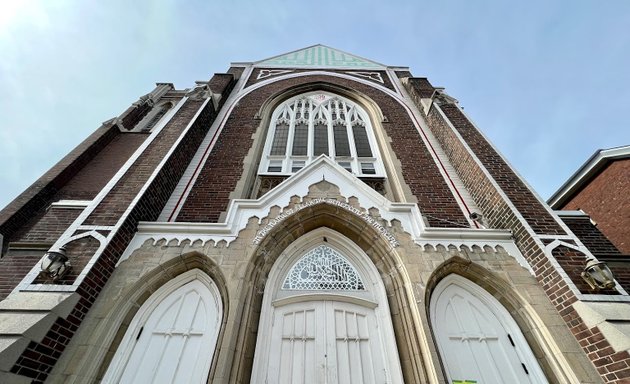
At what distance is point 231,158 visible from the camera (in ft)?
23.6

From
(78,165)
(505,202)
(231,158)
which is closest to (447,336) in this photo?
(505,202)


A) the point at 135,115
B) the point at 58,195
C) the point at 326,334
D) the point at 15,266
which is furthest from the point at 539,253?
the point at 135,115

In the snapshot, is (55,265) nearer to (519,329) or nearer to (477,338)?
(477,338)

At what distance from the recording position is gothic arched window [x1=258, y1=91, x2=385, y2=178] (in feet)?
25.0

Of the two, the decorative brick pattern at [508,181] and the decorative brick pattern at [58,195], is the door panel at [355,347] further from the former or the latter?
the decorative brick pattern at [58,195]

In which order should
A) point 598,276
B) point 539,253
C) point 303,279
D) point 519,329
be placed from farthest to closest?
point 303,279
point 539,253
point 519,329
point 598,276

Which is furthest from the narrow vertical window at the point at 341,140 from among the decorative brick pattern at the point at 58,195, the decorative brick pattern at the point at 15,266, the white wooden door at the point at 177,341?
the decorative brick pattern at the point at 15,266

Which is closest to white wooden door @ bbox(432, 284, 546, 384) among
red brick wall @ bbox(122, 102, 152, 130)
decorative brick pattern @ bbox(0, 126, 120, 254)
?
decorative brick pattern @ bbox(0, 126, 120, 254)

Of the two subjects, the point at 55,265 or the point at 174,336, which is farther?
the point at 174,336

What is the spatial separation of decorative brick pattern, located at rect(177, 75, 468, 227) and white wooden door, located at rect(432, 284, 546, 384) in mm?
1665

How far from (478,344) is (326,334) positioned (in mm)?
2374

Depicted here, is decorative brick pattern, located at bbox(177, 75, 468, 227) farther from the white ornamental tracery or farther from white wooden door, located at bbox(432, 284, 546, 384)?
the white ornamental tracery

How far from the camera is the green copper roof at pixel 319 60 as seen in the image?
12948 millimetres

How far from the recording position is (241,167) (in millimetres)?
6902
